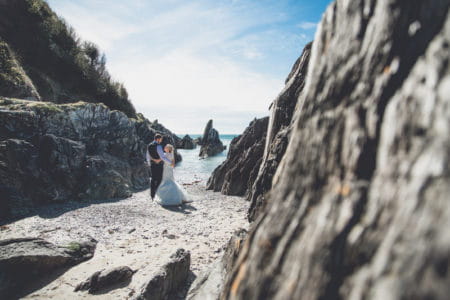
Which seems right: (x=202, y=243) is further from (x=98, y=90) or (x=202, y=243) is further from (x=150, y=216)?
(x=98, y=90)

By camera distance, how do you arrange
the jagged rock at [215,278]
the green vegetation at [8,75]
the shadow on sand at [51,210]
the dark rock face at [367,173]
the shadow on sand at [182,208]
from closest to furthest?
the dark rock face at [367,173] → the jagged rock at [215,278] → the shadow on sand at [51,210] → the shadow on sand at [182,208] → the green vegetation at [8,75]

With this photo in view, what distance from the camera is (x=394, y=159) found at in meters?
1.17


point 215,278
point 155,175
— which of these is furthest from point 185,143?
point 215,278

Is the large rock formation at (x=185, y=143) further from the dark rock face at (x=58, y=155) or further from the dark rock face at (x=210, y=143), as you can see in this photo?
the dark rock face at (x=58, y=155)

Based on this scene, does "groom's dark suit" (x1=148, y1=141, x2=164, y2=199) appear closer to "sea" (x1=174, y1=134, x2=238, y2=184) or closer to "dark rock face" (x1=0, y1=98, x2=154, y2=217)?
"dark rock face" (x1=0, y1=98, x2=154, y2=217)

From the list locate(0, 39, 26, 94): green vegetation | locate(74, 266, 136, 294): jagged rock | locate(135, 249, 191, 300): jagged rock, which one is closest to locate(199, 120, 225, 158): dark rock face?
locate(0, 39, 26, 94): green vegetation

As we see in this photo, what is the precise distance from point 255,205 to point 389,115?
4909 millimetres

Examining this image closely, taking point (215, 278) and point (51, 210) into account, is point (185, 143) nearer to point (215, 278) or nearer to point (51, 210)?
point (51, 210)

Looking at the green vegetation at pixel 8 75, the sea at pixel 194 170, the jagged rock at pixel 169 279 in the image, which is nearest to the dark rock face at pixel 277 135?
the jagged rock at pixel 169 279

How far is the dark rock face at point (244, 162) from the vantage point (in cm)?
1251

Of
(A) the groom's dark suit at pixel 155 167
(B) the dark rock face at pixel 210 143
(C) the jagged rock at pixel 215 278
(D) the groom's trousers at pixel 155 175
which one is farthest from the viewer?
(B) the dark rock face at pixel 210 143

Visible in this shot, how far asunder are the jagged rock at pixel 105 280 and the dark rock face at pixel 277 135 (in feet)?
10.3

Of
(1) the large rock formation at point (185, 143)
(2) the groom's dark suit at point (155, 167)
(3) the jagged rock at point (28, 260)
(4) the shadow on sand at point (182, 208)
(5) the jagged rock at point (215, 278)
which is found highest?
(1) the large rock formation at point (185, 143)

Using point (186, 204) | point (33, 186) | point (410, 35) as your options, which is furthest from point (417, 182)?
point (33, 186)
